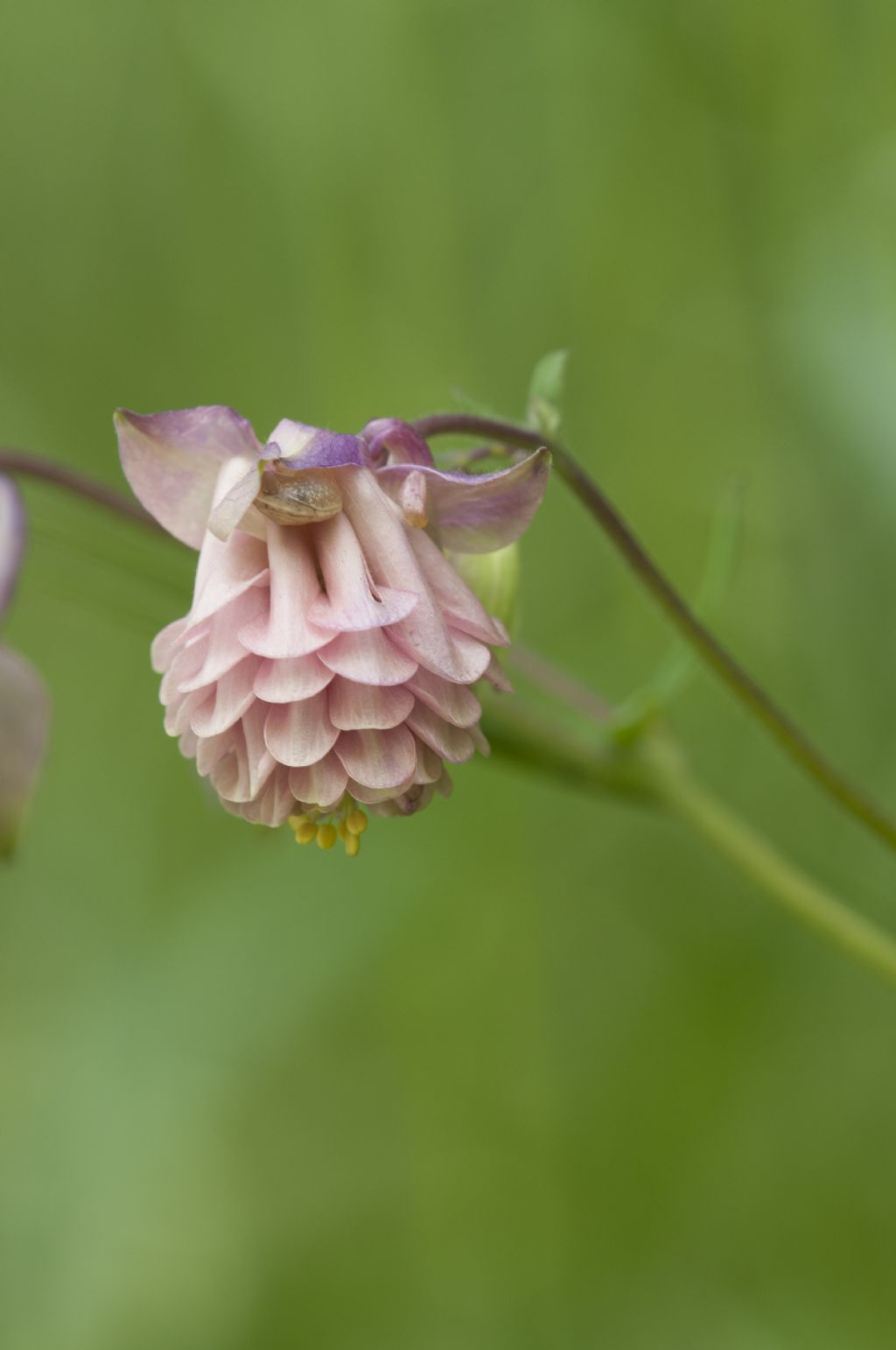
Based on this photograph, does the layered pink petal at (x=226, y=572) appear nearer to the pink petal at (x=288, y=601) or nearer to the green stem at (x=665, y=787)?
the pink petal at (x=288, y=601)

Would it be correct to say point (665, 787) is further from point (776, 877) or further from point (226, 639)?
point (226, 639)

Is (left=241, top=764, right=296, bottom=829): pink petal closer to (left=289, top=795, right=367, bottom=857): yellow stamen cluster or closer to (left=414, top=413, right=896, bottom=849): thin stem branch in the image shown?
(left=289, top=795, right=367, bottom=857): yellow stamen cluster

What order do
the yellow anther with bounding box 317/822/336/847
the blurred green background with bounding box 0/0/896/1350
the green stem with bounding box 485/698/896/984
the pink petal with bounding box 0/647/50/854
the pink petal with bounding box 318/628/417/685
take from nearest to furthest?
the pink petal with bounding box 318/628/417/685
the yellow anther with bounding box 317/822/336/847
the pink petal with bounding box 0/647/50/854
the green stem with bounding box 485/698/896/984
the blurred green background with bounding box 0/0/896/1350

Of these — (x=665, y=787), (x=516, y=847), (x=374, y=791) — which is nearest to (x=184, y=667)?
(x=374, y=791)

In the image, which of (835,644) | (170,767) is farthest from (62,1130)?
(835,644)

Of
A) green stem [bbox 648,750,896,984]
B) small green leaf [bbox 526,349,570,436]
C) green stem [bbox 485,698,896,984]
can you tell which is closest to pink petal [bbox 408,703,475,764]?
small green leaf [bbox 526,349,570,436]

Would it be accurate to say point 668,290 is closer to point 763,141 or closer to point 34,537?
point 763,141
